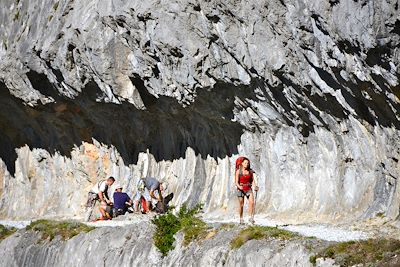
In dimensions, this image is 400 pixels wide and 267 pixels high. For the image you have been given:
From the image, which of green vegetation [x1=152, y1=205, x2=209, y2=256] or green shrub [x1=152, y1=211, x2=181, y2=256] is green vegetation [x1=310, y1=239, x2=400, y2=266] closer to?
green vegetation [x1=152, y1=205, x2=209, y2=256]

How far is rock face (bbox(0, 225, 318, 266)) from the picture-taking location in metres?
16.9

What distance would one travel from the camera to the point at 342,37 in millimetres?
19562

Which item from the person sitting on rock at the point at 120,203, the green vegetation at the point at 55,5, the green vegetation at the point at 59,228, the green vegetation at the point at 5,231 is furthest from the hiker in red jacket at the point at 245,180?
the green vegetation at the point at 55,5

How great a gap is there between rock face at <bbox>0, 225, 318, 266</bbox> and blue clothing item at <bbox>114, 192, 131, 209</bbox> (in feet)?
11.1

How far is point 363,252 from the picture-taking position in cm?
1488

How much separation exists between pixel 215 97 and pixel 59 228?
226 inches

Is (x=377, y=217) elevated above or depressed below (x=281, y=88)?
below

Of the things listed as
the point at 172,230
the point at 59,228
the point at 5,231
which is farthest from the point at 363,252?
the point at 5,231

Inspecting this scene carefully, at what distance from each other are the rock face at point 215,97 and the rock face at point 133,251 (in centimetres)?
359

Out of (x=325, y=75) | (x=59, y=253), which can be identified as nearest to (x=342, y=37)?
(x=325, y=75)

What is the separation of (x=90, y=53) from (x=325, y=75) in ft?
31.5

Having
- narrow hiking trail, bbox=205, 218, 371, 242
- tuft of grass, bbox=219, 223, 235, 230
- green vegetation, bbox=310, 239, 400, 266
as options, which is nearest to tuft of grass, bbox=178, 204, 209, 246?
tuft of grass, bbox=219, 223, 235, 230

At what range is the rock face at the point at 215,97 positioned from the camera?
20.2 metres

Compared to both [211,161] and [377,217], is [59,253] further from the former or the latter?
[377,217]
